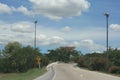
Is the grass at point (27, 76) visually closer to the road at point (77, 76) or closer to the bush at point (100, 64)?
the road at point (77, 76)

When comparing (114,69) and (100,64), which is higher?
(100,64)

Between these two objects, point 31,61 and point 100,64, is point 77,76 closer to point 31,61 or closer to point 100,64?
point 100,64

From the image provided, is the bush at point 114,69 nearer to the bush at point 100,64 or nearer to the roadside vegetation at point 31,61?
the roadside vegetation at point 31,61

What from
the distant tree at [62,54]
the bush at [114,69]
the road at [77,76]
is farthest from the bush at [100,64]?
the distant tree at [62,54]

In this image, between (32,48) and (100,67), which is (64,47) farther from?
(100,67)

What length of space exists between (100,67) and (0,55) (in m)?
49.4

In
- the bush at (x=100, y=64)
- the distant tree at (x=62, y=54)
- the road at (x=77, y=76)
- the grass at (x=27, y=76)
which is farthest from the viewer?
the distant tree at (x=62, y=54)

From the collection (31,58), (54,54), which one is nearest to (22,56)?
(31,58)

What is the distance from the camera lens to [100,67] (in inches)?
2803

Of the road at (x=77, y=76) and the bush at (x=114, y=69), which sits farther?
the bush at (x=114, y=69)

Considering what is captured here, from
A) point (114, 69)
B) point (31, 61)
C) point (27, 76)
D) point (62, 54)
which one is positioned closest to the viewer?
point (27, 76)

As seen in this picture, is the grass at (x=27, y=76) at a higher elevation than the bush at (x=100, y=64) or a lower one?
lower

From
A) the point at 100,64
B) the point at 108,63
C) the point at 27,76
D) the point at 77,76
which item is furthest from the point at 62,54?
the point at 77,76

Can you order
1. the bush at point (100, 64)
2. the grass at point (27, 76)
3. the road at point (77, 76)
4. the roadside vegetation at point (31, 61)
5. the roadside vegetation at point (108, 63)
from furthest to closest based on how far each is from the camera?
the roadside vegetation at point (31, 61) < the bush at point (100, 64) < the roadside vegetation at point (108, 63) < the grass at point (27, 76) < the road at point (77, 76)
